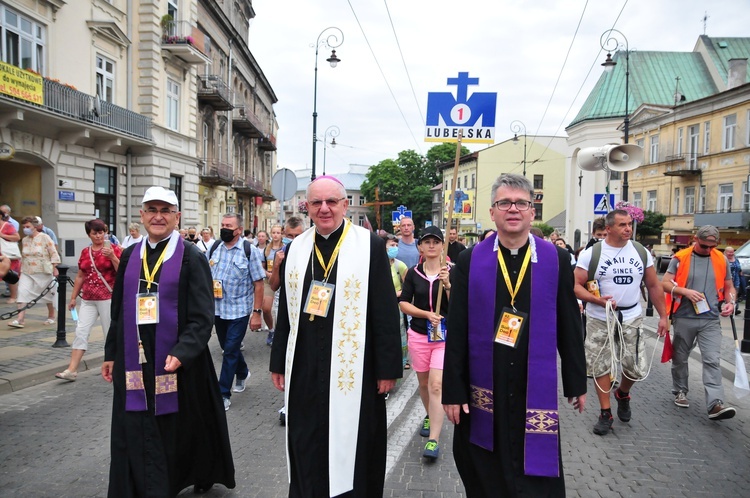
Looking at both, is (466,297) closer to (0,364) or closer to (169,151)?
(0,364)

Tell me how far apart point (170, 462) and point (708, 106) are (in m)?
37.3

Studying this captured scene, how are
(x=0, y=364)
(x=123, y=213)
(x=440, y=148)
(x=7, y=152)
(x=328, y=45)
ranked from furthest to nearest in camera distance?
(x=440, y=148) → (x=123, y=213) → (x=328, y=45) → (x=7, y=152) → (x=0, y=364)

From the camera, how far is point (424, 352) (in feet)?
16.2

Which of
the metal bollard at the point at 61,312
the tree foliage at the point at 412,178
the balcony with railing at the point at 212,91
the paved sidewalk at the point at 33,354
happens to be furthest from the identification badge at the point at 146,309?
the tree foliage at the point at 412,178

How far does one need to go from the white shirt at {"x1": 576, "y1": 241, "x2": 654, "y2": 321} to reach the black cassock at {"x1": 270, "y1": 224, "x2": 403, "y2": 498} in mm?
2896

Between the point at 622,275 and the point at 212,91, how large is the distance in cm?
2751

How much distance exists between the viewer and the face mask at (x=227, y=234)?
6160 mm

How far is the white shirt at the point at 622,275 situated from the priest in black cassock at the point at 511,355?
9.00 ft

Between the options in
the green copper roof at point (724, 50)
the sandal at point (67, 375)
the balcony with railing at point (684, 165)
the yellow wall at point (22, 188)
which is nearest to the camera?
the sandal at point (67, 375)

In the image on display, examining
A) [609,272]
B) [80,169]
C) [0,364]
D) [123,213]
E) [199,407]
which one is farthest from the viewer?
[123,213]

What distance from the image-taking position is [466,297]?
3.08 meters

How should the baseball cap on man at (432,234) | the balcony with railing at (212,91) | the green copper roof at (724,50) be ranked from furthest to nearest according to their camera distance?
1. the green copper roof at (724,50)
2. the balcony with railing at (212,91)
3. the baseball cap on man at (432,234)

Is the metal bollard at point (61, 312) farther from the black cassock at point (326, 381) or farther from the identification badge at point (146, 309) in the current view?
the black cassock at point (326, 381)

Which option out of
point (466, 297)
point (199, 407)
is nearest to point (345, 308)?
point (466, 297)
